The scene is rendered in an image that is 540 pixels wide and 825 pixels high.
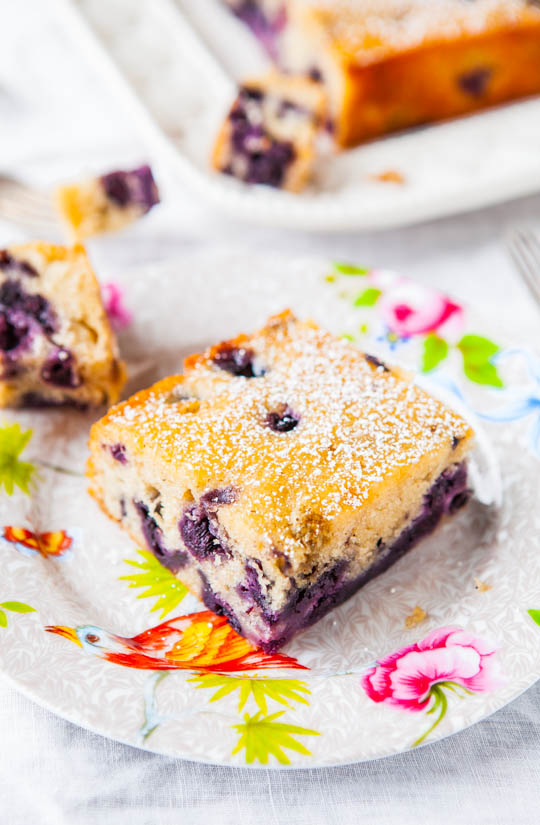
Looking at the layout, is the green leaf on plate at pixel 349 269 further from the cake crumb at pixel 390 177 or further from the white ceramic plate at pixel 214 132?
the cake crumb at pixel 390 177

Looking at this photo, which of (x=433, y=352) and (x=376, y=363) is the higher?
(x=376, y=363)

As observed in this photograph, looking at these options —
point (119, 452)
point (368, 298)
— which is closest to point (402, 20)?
point (368, 298)

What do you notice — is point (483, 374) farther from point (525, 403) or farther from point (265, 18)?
point (265, 18)

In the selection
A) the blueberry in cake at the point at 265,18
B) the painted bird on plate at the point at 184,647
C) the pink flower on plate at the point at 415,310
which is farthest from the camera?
the blueberry in cake at the point at 265,18

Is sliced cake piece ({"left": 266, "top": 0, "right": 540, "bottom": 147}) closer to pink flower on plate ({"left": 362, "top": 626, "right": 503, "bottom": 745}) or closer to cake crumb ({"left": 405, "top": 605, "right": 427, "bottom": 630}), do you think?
cake crumb ({"left": 405, "top": 605, "right": 427, "bottom": 630})

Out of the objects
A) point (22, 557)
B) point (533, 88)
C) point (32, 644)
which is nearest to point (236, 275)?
point (22, 557)

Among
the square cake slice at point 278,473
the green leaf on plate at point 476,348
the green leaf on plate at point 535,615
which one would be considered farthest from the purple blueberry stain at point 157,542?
the green leaf on plate at point 476,348
